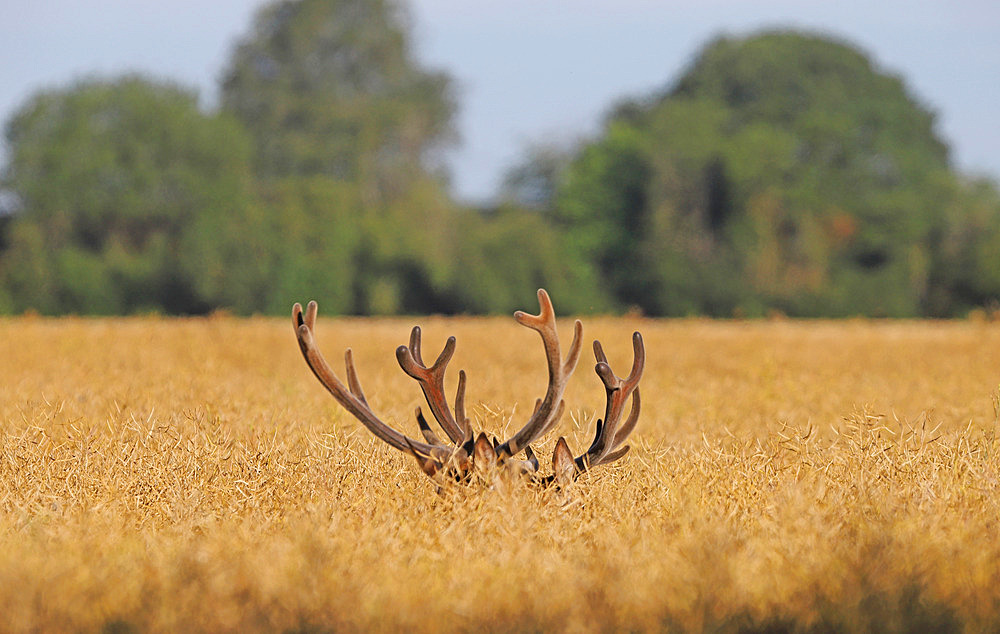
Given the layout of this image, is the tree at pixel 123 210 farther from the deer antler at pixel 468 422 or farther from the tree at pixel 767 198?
the deer antler at pixel 468 422

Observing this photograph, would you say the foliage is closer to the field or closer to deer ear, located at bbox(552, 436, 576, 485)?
the field

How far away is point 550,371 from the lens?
405cm

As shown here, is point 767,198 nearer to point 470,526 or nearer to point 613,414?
point 613,414

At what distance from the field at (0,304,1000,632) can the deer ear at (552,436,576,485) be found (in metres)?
0.04

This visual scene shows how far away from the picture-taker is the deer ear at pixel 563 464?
425 cm

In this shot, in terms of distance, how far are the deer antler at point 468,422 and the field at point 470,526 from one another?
0.12m

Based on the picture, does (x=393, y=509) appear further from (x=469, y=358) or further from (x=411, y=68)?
(x=411, y=68)

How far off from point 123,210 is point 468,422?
3023 centimetres

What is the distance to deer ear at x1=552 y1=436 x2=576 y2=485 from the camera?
4.25m

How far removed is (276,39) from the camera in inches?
1682

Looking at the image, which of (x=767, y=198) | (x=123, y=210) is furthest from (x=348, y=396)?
(x=767, y=198)

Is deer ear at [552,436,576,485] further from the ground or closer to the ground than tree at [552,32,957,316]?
closer to the ground

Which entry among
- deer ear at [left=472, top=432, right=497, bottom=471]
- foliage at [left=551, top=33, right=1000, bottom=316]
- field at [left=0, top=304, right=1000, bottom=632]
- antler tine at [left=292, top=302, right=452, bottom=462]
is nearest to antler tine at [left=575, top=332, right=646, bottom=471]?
field at [left=0, top=304, right=1000, bottom=632]

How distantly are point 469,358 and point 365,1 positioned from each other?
35.1 metres
